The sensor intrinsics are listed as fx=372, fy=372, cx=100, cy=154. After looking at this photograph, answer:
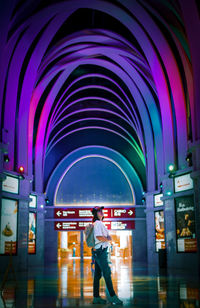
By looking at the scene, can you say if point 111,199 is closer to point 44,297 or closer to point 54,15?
point 54,15

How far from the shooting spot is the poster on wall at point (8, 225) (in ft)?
57.1

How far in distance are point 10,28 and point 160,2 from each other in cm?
631

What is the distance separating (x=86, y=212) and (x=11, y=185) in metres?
15.5

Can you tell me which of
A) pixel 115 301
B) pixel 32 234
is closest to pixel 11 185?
pixel 32 234

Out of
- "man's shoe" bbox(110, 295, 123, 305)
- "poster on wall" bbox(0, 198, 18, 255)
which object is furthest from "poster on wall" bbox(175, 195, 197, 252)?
"man's shoe" bbox(110, 295, 123, 305)

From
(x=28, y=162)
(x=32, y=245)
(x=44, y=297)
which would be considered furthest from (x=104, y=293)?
(x=32, y=245)

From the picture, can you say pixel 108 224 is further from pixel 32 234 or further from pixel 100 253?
pixel 100 253

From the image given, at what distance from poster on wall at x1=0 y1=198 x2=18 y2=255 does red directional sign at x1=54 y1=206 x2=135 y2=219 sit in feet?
46.4

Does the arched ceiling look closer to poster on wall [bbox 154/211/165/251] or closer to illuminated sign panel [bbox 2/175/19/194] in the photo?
illuminated sign panel [bbox 2/175/19/194]

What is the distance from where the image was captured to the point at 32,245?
25531 mm

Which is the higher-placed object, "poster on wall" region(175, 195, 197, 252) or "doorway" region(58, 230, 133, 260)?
"poster on wall" region(175, 195, 197, 252)

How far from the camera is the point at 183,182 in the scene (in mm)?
17922

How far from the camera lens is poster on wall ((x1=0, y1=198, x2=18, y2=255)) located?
1741 cm

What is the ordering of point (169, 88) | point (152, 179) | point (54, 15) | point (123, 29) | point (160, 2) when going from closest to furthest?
point (160, 2), point (54, 15), point (169, 88), point (123, 29), point (152, 179)
